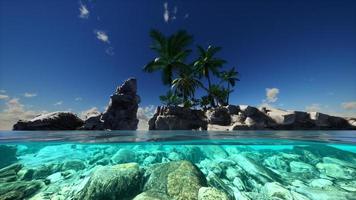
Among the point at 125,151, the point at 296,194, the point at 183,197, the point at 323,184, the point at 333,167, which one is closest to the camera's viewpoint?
the point at 183,197

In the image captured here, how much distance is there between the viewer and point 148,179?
4594mm

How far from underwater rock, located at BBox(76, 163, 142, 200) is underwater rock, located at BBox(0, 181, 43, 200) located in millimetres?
1135

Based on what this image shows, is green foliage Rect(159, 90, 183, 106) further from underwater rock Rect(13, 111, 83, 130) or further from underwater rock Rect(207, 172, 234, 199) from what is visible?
underwater rock Rect(207, 172, 234, 199)

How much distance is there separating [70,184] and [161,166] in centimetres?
215

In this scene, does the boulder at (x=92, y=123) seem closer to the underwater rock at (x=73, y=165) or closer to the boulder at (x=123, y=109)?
the boulder at (x=123, y=109)

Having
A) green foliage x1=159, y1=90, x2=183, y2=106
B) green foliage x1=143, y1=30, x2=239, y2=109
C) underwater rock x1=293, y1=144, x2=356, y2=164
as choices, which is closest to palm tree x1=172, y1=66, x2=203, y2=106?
green foliage x1=143, y1=30, x2=239, y2=109

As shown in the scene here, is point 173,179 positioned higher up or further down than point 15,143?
further down

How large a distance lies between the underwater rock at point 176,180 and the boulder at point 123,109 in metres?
41.0

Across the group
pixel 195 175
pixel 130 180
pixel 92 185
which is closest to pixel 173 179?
pixel 195 175

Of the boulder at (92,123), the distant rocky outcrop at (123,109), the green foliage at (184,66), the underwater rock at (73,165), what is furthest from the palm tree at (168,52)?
the underwater rock at (73,165)

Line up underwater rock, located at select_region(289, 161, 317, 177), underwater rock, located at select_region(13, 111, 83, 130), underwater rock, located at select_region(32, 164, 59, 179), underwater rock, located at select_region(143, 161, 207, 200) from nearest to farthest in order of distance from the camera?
underwater rock, located at select_region(143, 161, 207, 200) < underwater rock, located at select_region(32, 164, 59, 179) < underwater rock, located at select_region(289, 161, 317, 177) < underwater rock, located at select_region(13, 111, 83, 130)

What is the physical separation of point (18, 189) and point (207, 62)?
34519mm

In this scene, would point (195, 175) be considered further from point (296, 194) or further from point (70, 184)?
point (70, 184)

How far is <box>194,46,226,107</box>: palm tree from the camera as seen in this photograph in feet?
119
